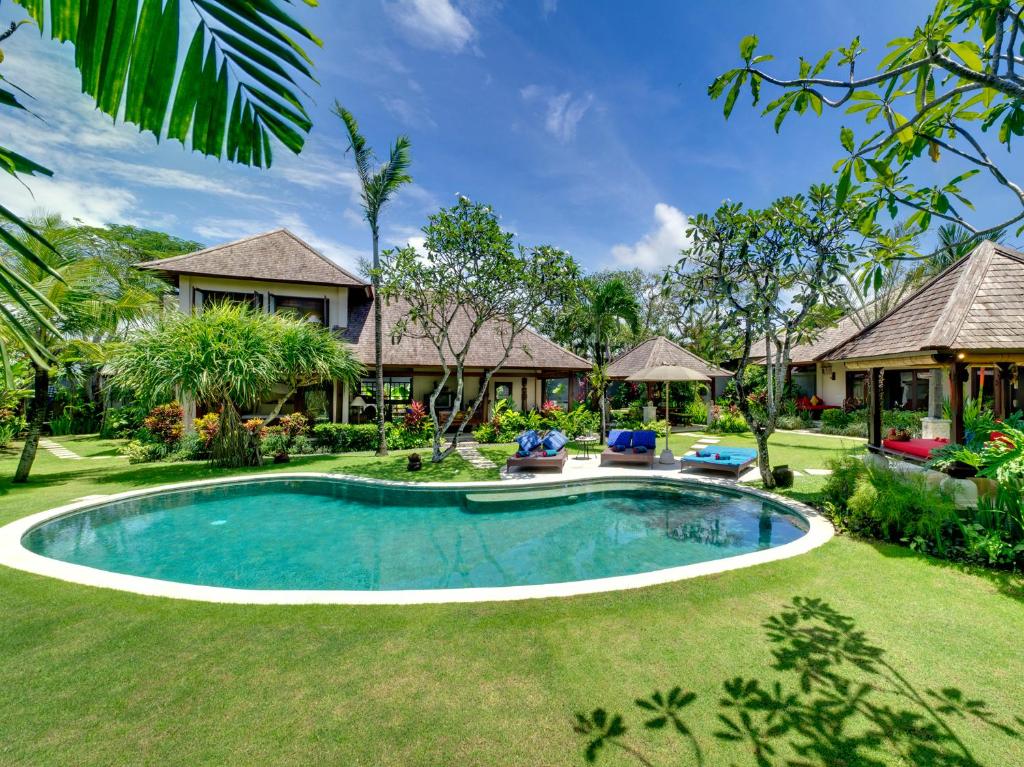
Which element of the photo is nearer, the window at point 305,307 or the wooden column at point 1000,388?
the wooden column at point 1000,388

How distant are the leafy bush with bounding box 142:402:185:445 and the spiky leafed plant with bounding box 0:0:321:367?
18183 mm

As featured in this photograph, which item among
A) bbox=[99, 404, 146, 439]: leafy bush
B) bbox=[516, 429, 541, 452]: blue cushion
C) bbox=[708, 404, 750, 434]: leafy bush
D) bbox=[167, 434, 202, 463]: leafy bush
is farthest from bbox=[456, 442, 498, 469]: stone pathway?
bbox=[99, 404, 146, 439]: leafy bush

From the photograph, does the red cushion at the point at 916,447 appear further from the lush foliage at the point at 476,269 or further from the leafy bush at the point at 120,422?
the leafy bush at the point at 120,422

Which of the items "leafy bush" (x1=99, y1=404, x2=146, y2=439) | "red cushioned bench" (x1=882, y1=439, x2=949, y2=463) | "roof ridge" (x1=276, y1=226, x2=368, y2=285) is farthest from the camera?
"roof ridge" (x1=276, y1=226, x2=368, y2=285)

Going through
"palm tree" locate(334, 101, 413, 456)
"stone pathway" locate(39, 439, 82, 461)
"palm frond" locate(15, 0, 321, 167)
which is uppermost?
"palm tree" locate(334, 101, 413, 456)

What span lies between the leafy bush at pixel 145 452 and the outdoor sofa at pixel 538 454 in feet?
39.5

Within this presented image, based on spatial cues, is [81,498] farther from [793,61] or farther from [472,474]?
[793,61]

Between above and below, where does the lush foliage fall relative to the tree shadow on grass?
above

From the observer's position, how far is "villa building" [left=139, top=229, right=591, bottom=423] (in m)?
18.2

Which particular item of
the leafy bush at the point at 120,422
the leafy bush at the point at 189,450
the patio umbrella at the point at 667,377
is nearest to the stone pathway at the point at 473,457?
the patio umbrella at the point at 667,377

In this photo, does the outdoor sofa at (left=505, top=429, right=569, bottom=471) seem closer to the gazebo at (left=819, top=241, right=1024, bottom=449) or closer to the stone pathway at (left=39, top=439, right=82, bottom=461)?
the gazebo at (left=819, top=241, right=1024, bottom=449)

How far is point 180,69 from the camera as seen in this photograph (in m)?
1.17

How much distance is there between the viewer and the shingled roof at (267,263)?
1788cm

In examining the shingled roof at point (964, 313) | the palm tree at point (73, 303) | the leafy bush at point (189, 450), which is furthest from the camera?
the leafy bush at point (189, 450)
